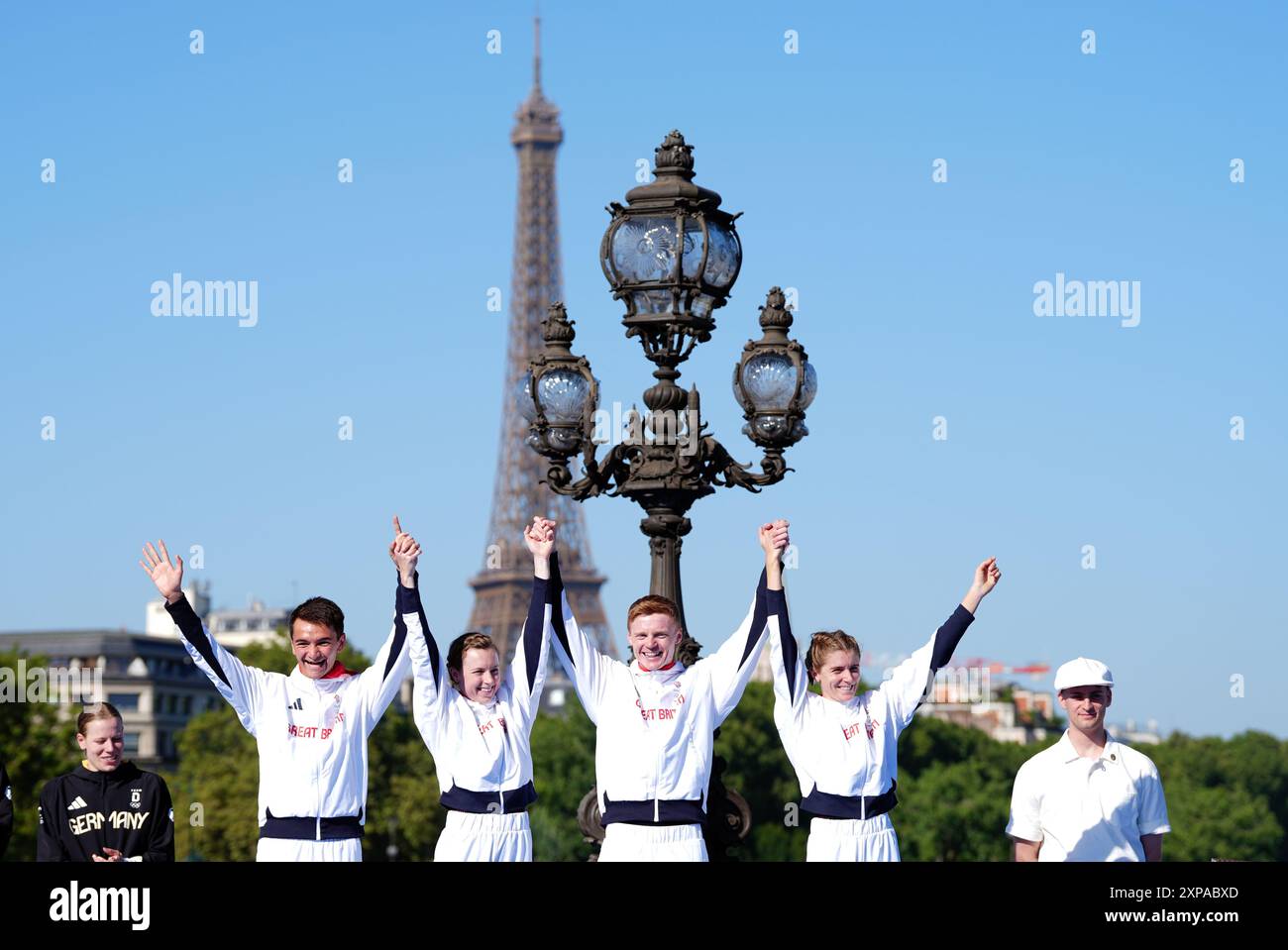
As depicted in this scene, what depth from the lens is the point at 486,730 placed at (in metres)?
13.9

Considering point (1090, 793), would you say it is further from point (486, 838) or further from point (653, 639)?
point (486, 838)

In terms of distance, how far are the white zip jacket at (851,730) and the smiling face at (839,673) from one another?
0.11 m

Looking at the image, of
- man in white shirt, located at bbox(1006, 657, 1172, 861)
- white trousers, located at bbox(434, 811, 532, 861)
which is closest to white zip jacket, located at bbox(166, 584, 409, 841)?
white trousers, located at bbox(434, 811, 532, 861)

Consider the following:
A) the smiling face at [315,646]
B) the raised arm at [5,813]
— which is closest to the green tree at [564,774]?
the smiling face at [315,646]

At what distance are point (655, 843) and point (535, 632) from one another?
4.28 ft

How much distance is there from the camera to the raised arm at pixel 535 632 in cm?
1338

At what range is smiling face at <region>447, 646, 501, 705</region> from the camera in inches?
548

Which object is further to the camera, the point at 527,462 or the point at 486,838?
the point at 527,462

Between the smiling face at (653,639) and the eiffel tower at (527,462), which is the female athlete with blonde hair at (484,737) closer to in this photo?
the smiling face at (653,639)

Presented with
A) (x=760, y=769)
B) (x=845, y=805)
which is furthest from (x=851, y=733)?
(x=760, y=769)
